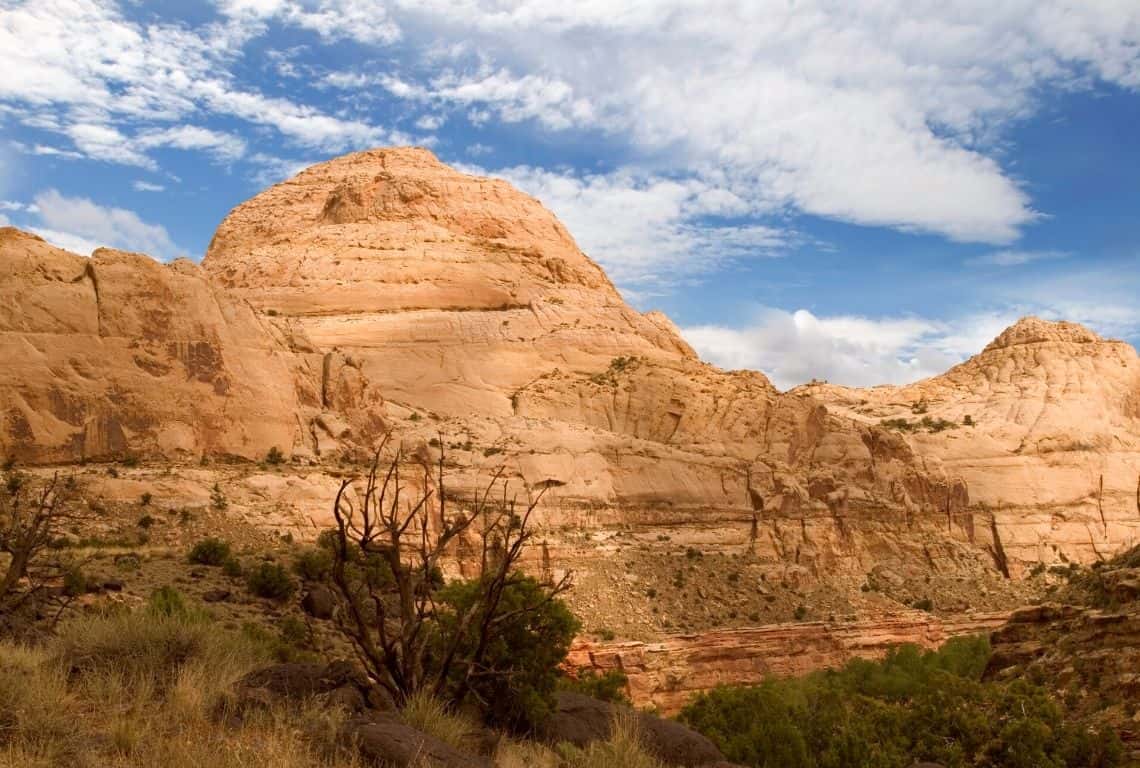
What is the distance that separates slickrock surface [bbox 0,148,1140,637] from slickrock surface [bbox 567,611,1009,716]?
2132 mm

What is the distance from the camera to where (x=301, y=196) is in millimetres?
99062

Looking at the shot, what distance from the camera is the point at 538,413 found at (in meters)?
68.4

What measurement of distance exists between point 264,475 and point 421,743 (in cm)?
3554

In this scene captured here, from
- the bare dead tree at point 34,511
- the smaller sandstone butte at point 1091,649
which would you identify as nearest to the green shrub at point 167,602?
A: the bare dead tree at point 34,511

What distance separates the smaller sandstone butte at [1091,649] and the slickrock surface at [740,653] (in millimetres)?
19320

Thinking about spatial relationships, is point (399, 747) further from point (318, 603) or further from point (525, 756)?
point (318, 603)

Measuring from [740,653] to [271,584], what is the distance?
25.0m

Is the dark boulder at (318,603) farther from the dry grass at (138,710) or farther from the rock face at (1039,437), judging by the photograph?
the rock face at (1039,437)

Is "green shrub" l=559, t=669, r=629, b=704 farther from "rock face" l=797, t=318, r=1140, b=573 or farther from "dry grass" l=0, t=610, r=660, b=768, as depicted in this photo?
"rock face" l=797, t=318, r=1140, b=573

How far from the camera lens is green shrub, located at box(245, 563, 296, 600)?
116 ft

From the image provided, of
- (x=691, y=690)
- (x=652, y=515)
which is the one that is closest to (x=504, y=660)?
(x=691, y=690)

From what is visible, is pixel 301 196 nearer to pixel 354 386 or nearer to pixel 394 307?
pixel 394 307

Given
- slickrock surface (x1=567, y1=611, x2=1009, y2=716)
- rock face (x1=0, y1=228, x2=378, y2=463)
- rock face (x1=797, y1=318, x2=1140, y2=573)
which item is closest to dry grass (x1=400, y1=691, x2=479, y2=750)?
slickrock surface (x1=567, y1=611, x2=1009, y2=716)

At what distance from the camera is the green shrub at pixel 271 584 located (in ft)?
116
